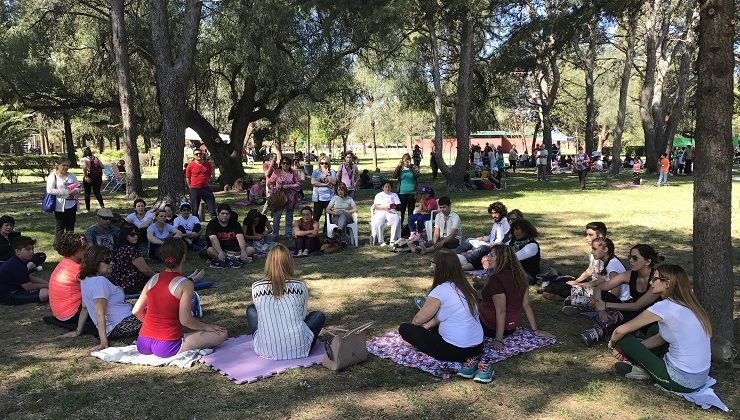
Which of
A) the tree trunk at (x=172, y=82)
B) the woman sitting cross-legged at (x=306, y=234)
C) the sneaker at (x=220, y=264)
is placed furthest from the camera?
the tree trunk at (x=172, y=82)

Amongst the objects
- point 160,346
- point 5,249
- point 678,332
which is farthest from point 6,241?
point 678,332

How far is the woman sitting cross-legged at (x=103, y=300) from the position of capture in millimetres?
4766

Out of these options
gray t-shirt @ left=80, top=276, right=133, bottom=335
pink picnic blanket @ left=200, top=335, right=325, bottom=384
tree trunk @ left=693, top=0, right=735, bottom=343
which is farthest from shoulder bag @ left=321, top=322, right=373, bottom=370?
tree trunk @ left=693, top=0, right=735, bottom=343

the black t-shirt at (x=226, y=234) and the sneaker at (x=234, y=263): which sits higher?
the black t-shirt at (x=226, y=234)

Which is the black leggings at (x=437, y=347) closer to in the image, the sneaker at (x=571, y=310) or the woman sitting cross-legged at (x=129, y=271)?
the sneaker at (x=571, y=310)

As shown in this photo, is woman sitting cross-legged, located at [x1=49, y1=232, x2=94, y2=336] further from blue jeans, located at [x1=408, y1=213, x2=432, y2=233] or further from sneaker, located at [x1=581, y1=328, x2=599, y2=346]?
blue jeans, located at [x1=408, y1=213, x2=432, y2=233]

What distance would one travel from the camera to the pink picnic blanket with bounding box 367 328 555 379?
4383 mm

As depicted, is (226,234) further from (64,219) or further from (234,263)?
(64,219)

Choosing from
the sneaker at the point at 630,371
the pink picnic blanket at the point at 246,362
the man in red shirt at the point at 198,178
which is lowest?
the sneaker at the point at 630,371

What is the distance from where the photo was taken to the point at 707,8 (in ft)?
14.4

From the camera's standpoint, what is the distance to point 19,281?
6.55 meters

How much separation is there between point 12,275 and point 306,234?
13.4 ft

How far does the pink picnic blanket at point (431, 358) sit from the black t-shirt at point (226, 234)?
4126 mm

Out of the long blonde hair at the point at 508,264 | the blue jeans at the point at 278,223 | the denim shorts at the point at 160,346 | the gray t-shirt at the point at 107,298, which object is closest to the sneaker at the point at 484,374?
the long blonde hair at the point at 508,264
